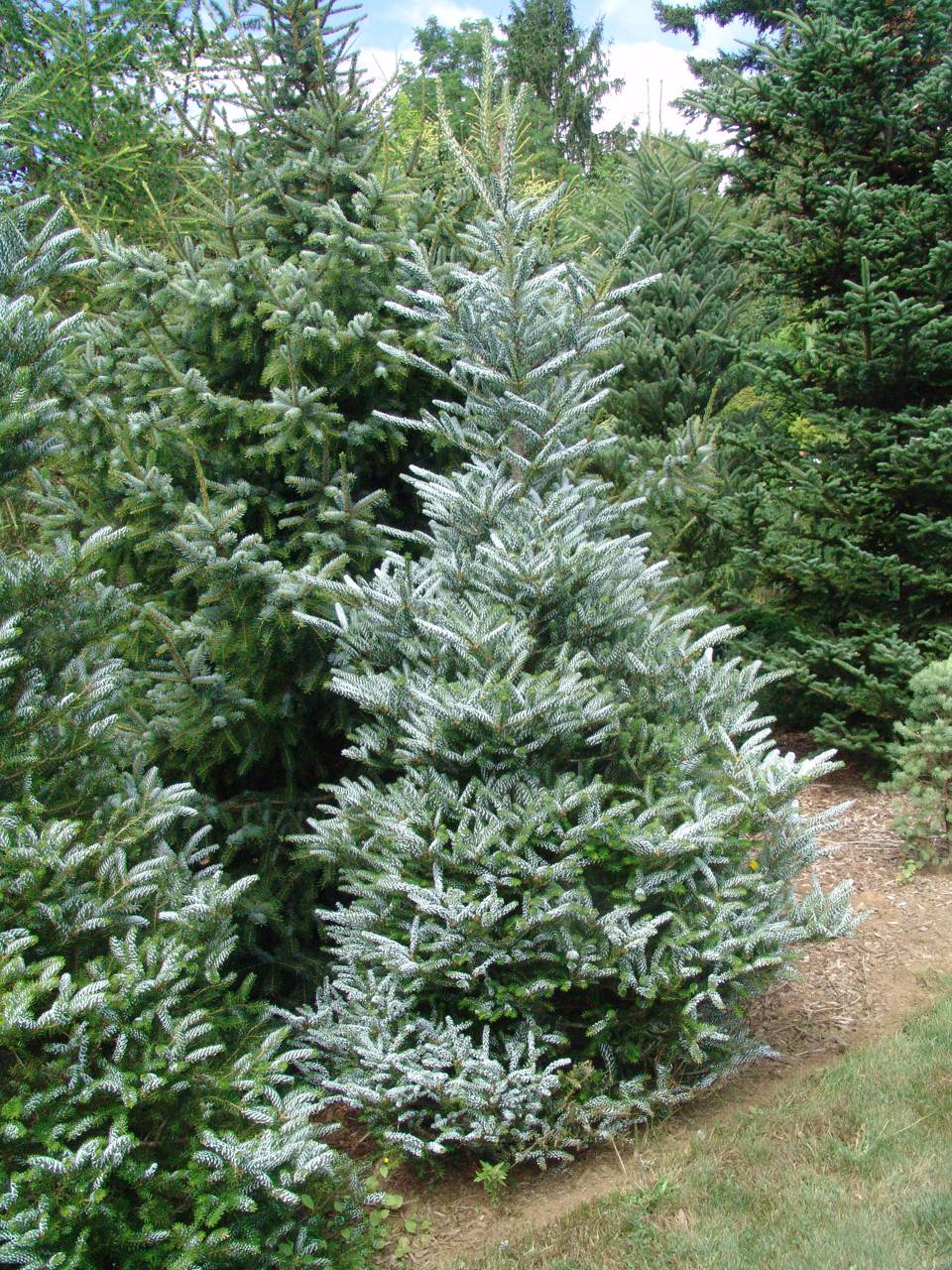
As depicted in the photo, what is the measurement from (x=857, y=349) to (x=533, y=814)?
4.20 meters

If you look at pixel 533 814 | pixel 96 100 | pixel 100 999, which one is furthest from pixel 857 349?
pixel 96 100

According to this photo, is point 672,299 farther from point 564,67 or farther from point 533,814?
point 564,67

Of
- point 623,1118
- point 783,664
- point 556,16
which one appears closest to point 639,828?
point 623,1118

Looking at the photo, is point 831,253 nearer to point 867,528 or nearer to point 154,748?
point 867,528

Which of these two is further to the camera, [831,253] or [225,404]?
[831,253]

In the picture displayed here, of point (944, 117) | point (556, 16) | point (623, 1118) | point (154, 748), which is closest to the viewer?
point (623, 1118)

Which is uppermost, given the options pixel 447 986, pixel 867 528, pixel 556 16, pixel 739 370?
pixel 556 16

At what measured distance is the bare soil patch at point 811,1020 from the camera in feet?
9.58

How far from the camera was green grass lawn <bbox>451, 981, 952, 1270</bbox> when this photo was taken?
2594 millimetres

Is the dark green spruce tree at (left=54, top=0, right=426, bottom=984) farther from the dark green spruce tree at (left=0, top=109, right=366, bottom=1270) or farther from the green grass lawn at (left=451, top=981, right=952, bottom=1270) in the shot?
the green grass lawn at (left=451, top=981, right=952, bottom=1270)

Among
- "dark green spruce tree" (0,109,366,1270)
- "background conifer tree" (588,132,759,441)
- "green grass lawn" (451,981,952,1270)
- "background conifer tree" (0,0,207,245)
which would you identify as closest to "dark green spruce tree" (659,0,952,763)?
"background conifer tree" (588,132,759,441)

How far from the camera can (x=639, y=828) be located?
2.96 meters

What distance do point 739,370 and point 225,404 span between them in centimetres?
463

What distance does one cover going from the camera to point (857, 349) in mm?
5738
